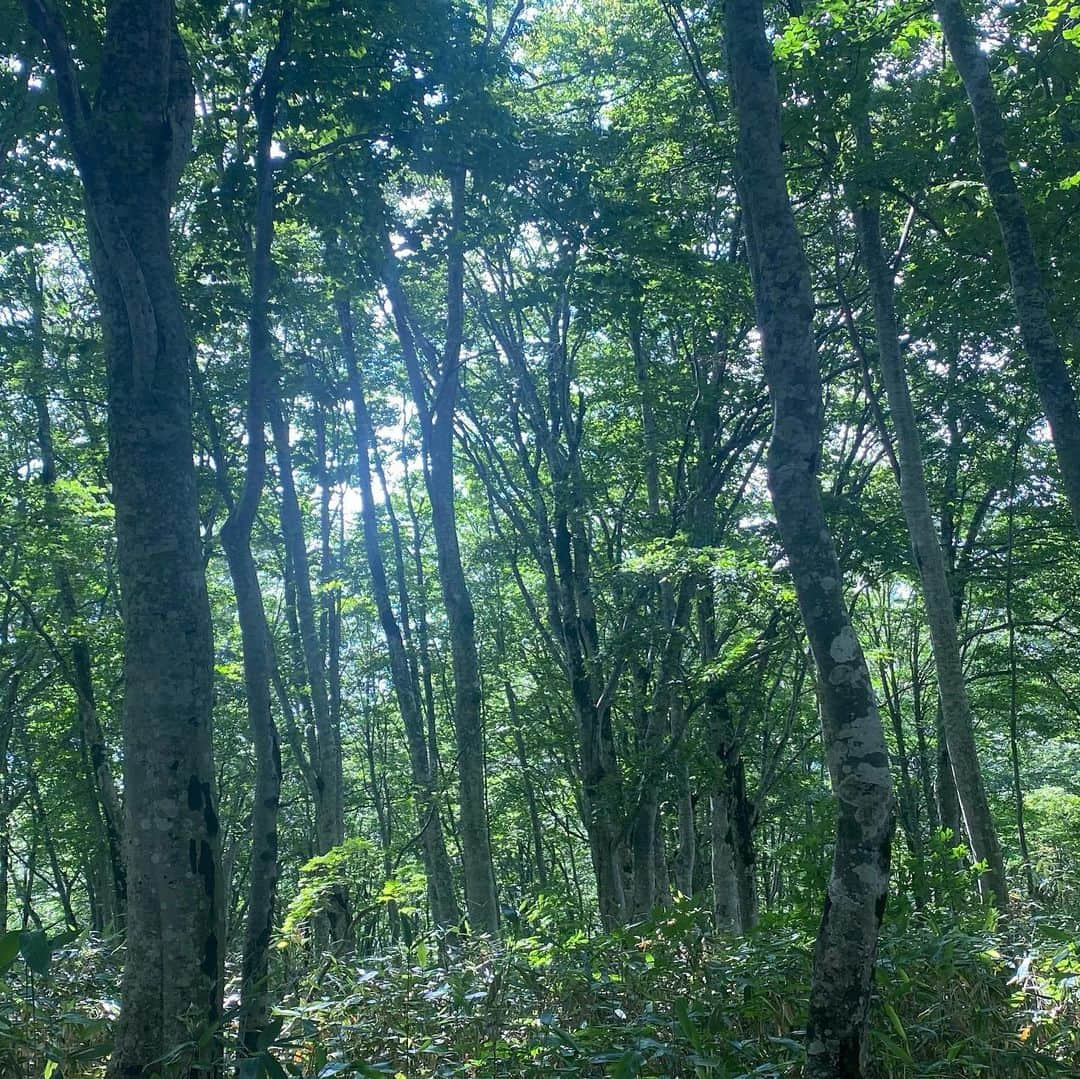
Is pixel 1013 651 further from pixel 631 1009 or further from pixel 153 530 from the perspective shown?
pixel 153 530

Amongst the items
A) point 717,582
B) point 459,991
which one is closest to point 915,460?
point 717,582

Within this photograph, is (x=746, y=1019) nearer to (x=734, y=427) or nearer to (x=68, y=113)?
(x=68, y=113)

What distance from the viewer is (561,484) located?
1145cm

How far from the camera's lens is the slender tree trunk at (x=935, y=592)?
8.09 m

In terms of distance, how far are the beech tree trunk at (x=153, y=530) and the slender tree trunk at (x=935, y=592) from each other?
617 cm

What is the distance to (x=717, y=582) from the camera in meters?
9.94

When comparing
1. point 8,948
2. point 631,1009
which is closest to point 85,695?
point 631,1009

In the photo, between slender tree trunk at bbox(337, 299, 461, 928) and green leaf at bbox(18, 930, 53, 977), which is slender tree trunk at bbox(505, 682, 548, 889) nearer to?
slender tree trunk at bbox(337, 299, 461, 928)

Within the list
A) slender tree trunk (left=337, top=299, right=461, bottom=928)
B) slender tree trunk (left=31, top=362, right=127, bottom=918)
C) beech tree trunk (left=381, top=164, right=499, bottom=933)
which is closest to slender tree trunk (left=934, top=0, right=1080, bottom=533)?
beech tree trunk (left=381, top=164, right=499, bottom=933)

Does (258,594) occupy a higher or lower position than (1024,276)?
lower

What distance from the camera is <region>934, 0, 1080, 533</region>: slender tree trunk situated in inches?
243

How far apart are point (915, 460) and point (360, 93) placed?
5.91 m

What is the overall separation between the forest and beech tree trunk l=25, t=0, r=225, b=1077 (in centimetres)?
2

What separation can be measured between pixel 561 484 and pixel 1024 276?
5989 millimetres
